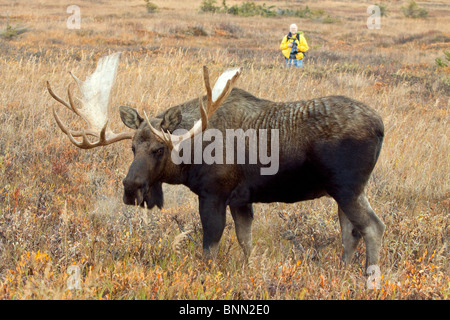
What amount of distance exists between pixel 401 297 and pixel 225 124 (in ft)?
6.16

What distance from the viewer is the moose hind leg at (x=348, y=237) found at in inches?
177

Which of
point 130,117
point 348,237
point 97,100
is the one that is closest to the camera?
point 130,117

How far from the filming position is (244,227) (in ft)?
15.1

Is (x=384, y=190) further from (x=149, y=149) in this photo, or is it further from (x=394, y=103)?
(x=394, y=103)

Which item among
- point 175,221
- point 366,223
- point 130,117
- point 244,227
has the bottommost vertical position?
point 175,221

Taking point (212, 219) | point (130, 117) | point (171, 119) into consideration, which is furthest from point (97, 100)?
point (212, 219)

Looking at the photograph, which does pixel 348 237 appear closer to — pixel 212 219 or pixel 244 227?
pixel 244 227

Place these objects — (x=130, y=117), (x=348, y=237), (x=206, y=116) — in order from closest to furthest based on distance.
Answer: (x=206, y=116)
(x=130, y=117)
(x=348, y=237)

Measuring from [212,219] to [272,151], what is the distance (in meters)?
0.72

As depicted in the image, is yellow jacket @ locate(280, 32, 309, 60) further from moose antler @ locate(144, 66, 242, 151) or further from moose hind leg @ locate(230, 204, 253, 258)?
moose antler @ locate(144, 66, 242, 151)

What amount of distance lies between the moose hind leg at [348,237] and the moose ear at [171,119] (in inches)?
61.7

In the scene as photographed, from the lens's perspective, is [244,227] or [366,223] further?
[244,227]

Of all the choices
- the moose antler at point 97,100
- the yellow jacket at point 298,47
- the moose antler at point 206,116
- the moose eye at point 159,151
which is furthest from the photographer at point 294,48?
the moose eye at point 159,151

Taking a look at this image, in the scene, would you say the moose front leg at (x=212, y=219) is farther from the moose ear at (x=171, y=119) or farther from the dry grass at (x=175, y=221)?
the moose ear at (x=171, y=119)
